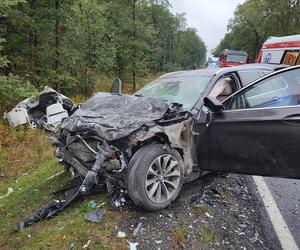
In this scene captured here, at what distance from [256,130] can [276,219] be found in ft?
4.06

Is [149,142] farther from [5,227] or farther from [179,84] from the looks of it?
[5,227]

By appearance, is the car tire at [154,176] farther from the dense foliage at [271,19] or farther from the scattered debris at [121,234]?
the dense foliage at [271,19]

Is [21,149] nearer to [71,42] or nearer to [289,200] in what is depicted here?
[289,200]

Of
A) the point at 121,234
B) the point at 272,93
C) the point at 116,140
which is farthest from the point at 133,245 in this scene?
the point at 272,93

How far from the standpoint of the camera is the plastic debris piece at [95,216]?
155 inches

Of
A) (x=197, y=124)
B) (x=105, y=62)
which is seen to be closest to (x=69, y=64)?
(x=105, y=62)

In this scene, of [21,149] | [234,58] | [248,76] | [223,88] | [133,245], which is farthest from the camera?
[234,58]

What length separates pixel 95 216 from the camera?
13.1 feet

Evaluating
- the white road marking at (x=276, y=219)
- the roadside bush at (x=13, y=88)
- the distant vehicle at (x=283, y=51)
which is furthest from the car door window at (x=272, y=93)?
the distant vehicle at (x=283, y=51)

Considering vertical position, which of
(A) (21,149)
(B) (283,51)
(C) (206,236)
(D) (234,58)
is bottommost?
(A) (21,149)

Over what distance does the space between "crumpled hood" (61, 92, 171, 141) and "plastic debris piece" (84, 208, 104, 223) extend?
0.86 metres

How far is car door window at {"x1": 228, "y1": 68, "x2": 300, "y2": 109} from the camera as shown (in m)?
3.90

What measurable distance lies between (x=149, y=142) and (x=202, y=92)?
120 cm

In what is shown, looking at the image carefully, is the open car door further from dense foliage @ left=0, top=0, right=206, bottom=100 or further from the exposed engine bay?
dense foliage @ left=0, top=0, right=206, bottom=100
